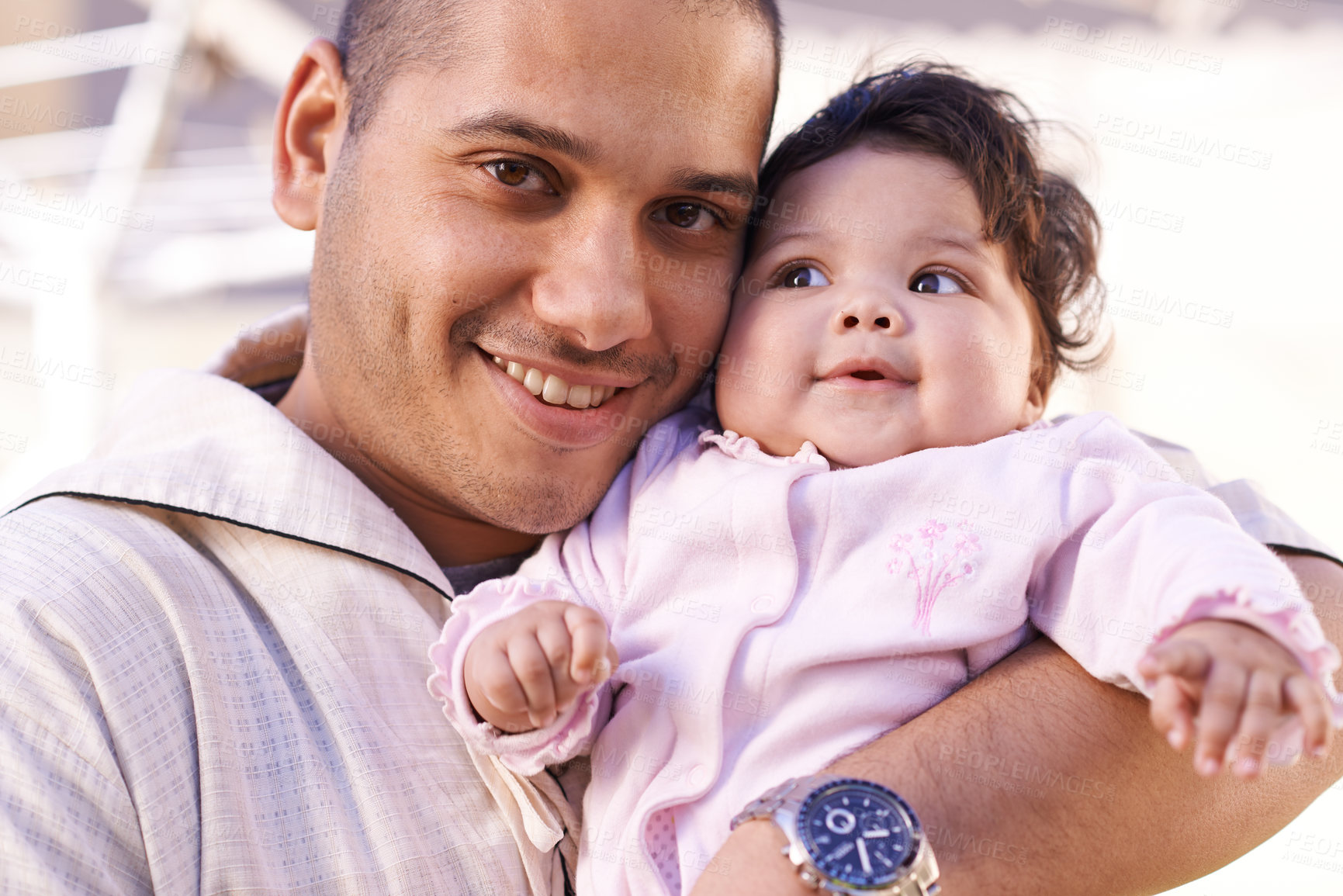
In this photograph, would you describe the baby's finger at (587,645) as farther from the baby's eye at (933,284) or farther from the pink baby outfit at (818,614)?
the baby's eye at (933,284)

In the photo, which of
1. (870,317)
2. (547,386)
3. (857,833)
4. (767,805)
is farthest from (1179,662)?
(547,386)

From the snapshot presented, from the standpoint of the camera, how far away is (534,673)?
1354 millimetres

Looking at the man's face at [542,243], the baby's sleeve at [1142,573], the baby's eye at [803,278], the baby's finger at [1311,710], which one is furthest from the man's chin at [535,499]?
the baby's finger at [1311,710]

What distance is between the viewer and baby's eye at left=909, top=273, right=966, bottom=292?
1782mm

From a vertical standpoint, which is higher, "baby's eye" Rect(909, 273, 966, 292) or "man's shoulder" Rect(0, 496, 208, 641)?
"baby's eye" Rect(909, 273, 966, 292)

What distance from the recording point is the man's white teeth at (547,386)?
1.75m

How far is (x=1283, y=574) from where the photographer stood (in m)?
1.21

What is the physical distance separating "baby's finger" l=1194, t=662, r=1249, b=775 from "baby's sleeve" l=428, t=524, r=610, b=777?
802mm

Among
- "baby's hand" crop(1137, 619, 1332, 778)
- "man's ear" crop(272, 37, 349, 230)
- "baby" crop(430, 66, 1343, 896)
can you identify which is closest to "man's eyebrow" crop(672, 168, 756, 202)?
"baby" crop(430, 66, 1343, 896)

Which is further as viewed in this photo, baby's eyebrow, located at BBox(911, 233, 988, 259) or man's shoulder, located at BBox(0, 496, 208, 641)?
baby's eyebrow, located at BBox(911, 233, 988, 259)

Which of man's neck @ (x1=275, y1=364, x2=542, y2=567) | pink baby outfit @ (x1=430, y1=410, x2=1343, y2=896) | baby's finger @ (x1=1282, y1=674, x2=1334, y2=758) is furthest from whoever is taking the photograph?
man's neck @ (x1=275, y1=364, x2=542, y2=567)

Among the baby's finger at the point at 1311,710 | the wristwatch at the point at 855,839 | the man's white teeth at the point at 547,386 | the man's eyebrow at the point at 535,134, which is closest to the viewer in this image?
the baby's finger at the point at 1311,710

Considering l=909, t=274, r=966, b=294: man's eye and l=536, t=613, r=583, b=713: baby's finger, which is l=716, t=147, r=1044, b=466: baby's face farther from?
l=536, t=613, r=583, b=713: baby's finger

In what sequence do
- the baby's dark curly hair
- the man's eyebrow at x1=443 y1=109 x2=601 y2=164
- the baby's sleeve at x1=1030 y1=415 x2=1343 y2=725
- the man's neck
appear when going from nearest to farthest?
the baby's sleeve at x1=1030 y1=415 x2=1343 y2=725 → the man's eyebrow at x1=443 y1=109 x2=601 y2=164 → the baby's dark curly hair → the man's neck
